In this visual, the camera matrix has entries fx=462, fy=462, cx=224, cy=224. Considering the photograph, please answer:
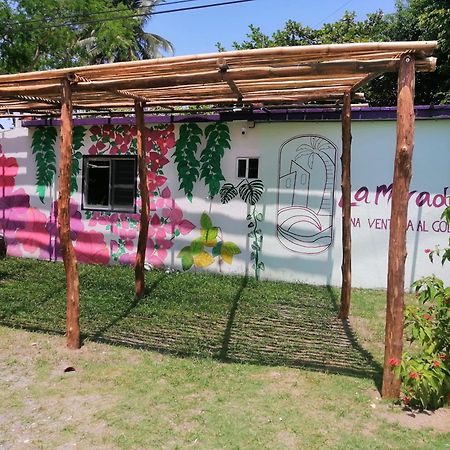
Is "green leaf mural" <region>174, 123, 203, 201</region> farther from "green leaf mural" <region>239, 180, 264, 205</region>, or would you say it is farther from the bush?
the bush

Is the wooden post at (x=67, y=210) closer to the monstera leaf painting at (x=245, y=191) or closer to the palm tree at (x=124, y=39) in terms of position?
the monstera leaf painting at (x=245, y=191)

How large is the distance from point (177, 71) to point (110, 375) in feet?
9.04

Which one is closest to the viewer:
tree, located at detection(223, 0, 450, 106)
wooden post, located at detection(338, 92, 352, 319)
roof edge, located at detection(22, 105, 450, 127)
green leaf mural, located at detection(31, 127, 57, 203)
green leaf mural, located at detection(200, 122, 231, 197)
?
wooden post, located at detection(338, 92, 352, 319)

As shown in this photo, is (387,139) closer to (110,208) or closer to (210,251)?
(210,251)

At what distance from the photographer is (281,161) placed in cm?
765

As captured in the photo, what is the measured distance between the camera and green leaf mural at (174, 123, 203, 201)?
8.06 metres

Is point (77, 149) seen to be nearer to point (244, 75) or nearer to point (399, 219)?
point (244, 75)

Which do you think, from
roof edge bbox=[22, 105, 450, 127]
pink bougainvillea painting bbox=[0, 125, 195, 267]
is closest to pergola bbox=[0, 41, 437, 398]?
roof edge bbox=[22, 105, 450, 127]

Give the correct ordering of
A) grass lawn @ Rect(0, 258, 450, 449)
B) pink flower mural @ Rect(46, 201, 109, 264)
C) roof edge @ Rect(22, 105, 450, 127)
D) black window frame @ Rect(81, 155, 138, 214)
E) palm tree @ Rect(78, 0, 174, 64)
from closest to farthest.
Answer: grass lawn @ Rect(0, 258, 450, 449) < roof edge @ Rect(22, 105, 450, 127) < black window frame @ Rect(81, 155, 138, 214) < pink flower mural @ Rect(46, 201, 109, 264) < palm tree @ Rect(78, 0, 174, 64)

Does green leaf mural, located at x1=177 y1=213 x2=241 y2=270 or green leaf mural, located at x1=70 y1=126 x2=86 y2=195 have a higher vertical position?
green leaf mural, located at x1=70 y1=126 x2=86 y2=195

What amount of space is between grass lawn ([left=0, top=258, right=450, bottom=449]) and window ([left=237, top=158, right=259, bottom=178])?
83.1 inches

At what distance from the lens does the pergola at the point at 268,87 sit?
11.4 feet

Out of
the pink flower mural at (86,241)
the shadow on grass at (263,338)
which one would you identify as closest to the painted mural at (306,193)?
the shadow on grass at (263,338)

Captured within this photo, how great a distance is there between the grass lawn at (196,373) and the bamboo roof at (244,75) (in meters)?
2.56
